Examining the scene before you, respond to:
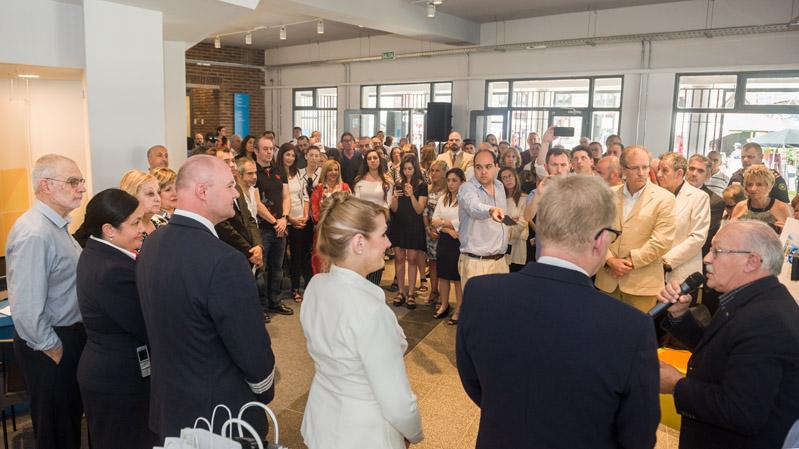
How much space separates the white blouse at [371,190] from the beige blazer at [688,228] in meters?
2.84

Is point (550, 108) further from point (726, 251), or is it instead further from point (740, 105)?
point (726, 251)

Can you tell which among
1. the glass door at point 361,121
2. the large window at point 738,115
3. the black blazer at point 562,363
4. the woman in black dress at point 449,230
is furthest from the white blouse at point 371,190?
the glass door at point 361,121

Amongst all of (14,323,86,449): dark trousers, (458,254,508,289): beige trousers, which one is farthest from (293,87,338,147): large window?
(14,323,86,449): dark trousers

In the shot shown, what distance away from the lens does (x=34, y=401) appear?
8.55ft

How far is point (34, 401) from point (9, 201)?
4.06m

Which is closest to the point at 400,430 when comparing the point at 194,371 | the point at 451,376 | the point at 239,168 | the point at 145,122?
the point at 194,371

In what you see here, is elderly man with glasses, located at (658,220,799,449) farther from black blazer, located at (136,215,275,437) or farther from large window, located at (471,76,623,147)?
large window, located at (471,76,623,147)

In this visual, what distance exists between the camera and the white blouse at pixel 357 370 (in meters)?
1.68

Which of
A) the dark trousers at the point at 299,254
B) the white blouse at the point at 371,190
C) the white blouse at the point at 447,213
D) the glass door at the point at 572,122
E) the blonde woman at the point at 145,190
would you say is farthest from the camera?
the glass door at the point at 572,122

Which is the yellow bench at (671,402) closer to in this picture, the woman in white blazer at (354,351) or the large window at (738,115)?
the woman in white blazer at (354,351)

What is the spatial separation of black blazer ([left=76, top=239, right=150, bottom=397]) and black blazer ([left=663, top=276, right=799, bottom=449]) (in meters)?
2.04

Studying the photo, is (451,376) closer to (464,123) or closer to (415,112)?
(464,123)

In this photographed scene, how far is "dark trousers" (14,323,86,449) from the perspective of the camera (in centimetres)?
258

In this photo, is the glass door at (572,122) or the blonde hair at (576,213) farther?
the glass door at (572,122)
